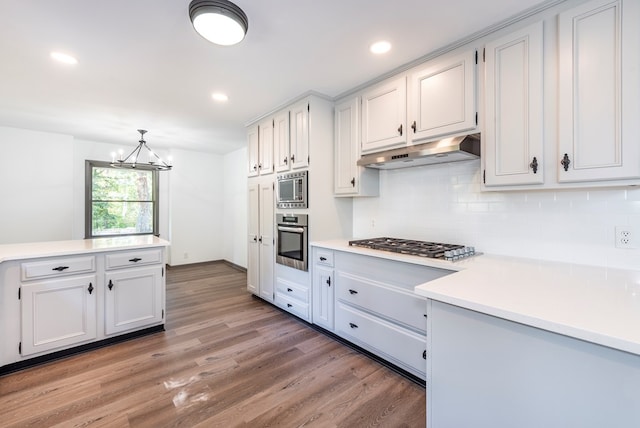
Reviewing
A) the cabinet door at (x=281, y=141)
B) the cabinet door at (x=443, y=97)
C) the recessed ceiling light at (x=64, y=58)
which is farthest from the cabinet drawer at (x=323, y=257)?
the recessed ceiling light at (x=64, y=58)

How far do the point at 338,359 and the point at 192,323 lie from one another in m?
1.71

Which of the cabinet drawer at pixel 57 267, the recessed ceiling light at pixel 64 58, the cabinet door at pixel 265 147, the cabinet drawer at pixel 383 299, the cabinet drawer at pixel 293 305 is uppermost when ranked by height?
the recessed ceiling light at pixel 64 58

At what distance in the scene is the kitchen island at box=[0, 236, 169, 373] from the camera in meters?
2.12

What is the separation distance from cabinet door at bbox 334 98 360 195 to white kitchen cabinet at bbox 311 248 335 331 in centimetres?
72

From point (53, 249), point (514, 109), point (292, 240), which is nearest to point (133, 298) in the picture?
point (53, 249)

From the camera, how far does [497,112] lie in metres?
1.81

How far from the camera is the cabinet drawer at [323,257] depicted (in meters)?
2.63

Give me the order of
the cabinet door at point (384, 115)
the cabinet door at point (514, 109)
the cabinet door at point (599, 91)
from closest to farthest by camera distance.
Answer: the cabinet door at point (599, 91) < the cabinet door at point (514, 109) < the cabinet door at point (384, 115)

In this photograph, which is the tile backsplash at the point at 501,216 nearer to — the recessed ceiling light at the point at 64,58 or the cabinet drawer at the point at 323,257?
the cabinet drawer at the point at 323,257

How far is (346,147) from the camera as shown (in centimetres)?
286

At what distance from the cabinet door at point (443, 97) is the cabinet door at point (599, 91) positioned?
49 centimetres

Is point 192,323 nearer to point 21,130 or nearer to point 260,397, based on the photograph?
point 260,397

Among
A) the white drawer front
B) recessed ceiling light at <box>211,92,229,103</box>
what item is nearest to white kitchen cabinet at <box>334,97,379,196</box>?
the white drawer front

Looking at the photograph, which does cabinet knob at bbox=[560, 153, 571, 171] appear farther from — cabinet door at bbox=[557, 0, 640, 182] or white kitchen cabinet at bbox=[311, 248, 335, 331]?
white kitchen cabinet at bbox=[311, 248, 335, 331]
